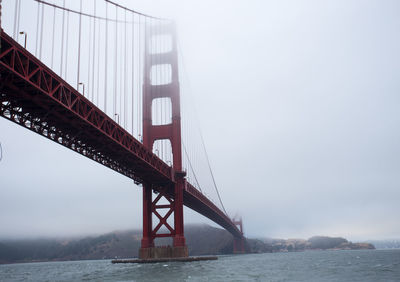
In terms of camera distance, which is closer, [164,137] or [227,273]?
[227,273]

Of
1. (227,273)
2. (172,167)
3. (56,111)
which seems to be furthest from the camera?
(172,167)

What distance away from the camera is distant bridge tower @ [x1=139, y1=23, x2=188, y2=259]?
41681 mm

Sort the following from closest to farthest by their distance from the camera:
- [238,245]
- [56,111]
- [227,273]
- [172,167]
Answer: [56,111] < [227,273] < [172,167] < [238,245]

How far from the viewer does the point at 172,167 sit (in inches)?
1666

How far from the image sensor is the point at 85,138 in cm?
2642

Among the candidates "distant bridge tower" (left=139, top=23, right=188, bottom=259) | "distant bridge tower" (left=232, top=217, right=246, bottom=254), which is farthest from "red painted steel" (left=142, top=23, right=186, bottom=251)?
"distant bridge tower" (left=232, top=217, right=246, bottom=254)

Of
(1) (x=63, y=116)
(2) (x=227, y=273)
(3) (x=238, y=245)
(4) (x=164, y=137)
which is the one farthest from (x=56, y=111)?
(3) (x=238, y=245)

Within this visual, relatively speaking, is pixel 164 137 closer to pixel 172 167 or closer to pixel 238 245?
pixel 172 167

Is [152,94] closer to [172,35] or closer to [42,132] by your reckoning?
[172,35]

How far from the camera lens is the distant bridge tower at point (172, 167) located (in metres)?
41.7

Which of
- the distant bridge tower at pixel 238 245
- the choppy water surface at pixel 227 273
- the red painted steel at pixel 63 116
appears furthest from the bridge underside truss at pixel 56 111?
the distant bridge tower at pixel 238 245

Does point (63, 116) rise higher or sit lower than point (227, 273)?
higher

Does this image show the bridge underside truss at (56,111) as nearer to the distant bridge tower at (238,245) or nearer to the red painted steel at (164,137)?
the red painted steel at (164,137)

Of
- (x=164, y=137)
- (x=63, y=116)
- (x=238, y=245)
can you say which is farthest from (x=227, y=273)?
(x=238, y=245)
